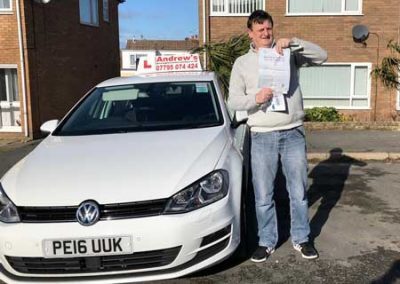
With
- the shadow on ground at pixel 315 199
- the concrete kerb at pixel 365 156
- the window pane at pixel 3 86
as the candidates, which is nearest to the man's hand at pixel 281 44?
the shadow on ground at pixel 315 199

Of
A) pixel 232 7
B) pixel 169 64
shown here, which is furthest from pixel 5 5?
pixel 169 64

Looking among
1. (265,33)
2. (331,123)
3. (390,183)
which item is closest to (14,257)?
(265,33)

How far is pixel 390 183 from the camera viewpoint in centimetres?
714

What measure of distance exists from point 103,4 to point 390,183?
15.8 meters

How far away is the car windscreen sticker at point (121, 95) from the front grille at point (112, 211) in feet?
6.14

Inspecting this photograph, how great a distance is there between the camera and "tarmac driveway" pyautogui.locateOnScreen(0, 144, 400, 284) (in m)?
3.97

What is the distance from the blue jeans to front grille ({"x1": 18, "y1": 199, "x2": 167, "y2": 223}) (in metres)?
1.10

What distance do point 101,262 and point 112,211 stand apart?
1.14ft

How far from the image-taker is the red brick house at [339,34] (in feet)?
47.1

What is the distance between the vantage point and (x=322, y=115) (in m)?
13.8

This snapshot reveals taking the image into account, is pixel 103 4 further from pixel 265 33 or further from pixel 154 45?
pixel 154 45

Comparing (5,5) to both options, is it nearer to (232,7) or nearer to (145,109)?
(232,7)

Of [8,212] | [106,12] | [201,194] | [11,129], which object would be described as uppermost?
[106,12]

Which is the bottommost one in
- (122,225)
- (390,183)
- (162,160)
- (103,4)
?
(390,183)
